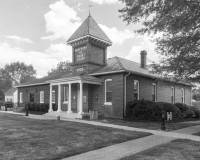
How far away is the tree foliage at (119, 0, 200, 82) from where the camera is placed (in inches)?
326

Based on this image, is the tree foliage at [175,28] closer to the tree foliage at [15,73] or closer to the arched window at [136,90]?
the arched window at [136,90]

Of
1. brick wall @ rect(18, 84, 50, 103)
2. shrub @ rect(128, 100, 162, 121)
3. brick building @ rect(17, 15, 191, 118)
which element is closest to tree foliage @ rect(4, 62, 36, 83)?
brick wall @ rect(18, 84, 50, 103)

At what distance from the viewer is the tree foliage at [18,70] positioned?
81312mm

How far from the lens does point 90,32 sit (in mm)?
19953

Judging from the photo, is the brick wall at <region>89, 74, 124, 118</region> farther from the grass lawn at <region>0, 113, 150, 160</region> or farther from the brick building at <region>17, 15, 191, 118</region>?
the grass lawn at <region>0, 113, 150, 160</region>

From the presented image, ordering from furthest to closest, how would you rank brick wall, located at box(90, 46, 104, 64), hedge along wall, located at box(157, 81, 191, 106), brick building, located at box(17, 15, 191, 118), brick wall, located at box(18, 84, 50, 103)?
brick wall, located at box(18, 84, 50, 103) → hedge along wall, located at box(157, 81, 191, 106) → brick wall, located at box(90, 46, 104, 64) → brick building, located at box(17, 15, 191, 118)

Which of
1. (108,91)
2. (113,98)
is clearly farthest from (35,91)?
(113,98)

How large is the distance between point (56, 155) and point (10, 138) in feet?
10.8

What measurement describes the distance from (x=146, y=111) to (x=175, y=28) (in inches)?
340

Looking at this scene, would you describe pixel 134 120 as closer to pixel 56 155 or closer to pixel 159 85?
pixel 159 85

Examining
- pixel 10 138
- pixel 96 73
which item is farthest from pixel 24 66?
pixel 10 138

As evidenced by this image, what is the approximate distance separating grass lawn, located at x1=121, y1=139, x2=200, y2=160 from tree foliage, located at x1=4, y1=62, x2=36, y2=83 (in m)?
80.5

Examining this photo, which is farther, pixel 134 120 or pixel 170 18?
pixel 134 120

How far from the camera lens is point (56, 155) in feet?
19.8
